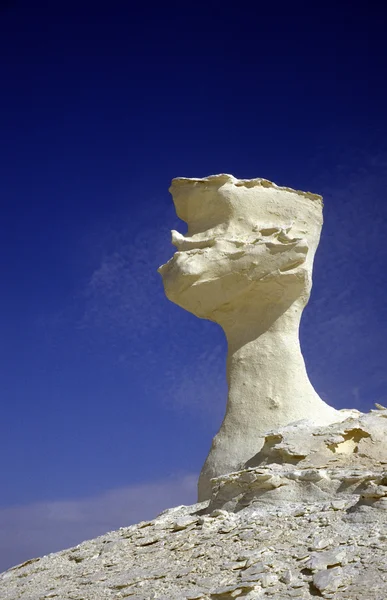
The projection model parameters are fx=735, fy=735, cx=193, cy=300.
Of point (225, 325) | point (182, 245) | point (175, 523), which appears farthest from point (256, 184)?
point (175, 523)

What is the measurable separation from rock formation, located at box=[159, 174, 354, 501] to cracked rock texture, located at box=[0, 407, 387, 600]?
234 centimetres

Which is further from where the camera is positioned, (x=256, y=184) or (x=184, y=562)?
(x=256, y=184)

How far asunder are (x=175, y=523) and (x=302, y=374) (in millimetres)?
4763

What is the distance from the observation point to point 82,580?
666 centimetres

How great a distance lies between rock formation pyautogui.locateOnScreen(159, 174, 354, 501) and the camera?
37.5ft

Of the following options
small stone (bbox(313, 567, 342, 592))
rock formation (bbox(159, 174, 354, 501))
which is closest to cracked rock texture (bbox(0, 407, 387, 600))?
small stone (bbox(313, 567, 342, 592))

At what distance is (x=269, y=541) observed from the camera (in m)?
6.23

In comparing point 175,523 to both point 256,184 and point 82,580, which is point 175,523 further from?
point 256,184

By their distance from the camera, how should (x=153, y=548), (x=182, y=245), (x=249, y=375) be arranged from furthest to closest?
(x=182, y=245)
(x=249, y=375)
(x=153, y=548)

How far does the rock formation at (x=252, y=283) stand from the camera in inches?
450

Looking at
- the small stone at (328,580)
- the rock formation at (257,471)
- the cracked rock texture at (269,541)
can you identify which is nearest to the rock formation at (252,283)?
the rock formation at (257,471)

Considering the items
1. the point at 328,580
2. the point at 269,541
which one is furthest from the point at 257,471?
the point at 328,580

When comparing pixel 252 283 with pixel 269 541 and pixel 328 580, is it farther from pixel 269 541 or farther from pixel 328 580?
pixel 328 580

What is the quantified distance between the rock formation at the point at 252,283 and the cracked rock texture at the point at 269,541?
92.3 inches
